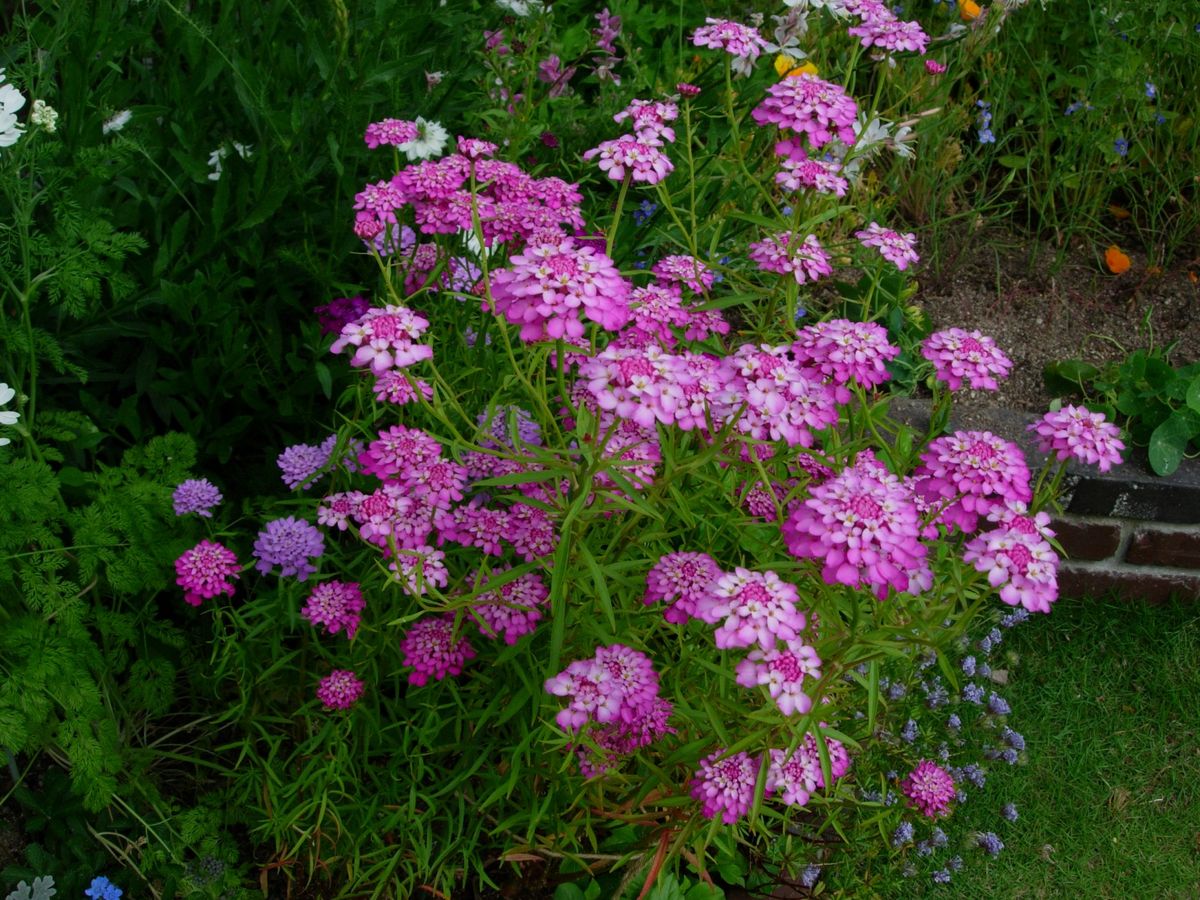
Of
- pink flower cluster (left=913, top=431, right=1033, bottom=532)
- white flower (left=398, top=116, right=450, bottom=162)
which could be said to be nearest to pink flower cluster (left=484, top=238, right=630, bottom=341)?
pink flower cluster (left=913, top=431, right=1033, bottom=532)

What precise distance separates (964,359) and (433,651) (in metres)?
0.86

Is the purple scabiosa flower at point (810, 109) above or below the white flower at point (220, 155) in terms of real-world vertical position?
above

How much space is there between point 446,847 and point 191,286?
110 cm

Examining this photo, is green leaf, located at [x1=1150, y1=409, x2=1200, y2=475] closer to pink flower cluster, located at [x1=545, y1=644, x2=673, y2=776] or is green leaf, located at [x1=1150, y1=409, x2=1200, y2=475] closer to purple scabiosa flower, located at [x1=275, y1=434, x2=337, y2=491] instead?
pink flower cluster, located at [x1=545, y1=644, x2=673, y2=776]

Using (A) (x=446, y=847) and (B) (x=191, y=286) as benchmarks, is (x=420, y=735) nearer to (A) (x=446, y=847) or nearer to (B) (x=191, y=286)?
(A) (x=446, y=847)

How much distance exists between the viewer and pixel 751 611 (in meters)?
1.41

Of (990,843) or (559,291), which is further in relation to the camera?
(990,843)

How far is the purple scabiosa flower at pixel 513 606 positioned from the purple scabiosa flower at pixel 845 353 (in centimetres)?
49

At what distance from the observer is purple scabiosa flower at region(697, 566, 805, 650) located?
4.56 ft

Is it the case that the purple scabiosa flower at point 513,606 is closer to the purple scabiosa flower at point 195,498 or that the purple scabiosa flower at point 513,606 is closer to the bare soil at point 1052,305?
the purple scabiosa flower at point 195,498

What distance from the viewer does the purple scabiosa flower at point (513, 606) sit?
5.57 feet

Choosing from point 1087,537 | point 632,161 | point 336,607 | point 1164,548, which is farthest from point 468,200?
point 1164,548

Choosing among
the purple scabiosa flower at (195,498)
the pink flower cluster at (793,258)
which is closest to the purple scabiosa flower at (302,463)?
the purple scabiosa flower at (195,498)

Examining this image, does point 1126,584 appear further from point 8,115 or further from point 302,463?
point 8,115
